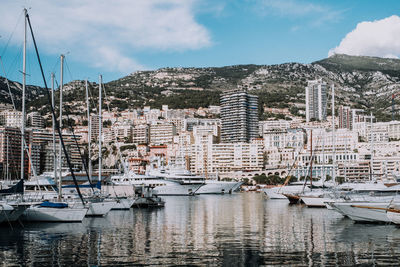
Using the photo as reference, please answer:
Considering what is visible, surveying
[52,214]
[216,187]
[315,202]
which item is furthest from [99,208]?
[216,187]

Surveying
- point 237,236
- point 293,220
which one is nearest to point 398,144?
point 293,220

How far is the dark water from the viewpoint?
1903 centimetres

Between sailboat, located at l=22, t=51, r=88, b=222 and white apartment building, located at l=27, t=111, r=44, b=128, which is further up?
white apartment building, located at l=27, t=111, r=44, b=128

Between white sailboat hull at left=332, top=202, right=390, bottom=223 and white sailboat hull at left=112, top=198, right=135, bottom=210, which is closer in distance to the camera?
white sailboat hull at left=332, top=202, right=390, bottom=223

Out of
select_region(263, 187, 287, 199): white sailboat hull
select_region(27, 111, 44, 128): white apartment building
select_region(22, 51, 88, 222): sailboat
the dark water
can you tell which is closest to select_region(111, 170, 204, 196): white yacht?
select_region(263, 187, 287, 199): white sailboat hull

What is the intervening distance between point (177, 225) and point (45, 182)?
18.6m

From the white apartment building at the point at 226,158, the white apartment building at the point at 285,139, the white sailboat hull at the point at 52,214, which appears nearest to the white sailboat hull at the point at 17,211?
the white sailboat hull at the point at 52,214

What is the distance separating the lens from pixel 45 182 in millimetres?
45969

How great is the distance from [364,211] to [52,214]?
2027cm

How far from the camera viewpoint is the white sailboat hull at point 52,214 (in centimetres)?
3188

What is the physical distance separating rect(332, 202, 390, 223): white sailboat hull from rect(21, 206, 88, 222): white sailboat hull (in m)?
17.5

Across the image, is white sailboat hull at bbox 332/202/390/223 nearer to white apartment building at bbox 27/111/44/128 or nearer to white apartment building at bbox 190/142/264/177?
white apartment building at bbox 190/142/264/177

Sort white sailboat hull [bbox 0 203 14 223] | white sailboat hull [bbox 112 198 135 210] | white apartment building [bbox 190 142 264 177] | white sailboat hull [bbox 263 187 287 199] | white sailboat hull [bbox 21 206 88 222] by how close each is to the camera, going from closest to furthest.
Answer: white sailboat hull [bbox 0 203 14 223]
white sailboat hull [bbox 21 206 88 222]
white sailboat hull [bbox 112 198 135 210]
white sailboat hull [bbox 263 187 287 199]
white apartment building [bbox 190 142 264 177]

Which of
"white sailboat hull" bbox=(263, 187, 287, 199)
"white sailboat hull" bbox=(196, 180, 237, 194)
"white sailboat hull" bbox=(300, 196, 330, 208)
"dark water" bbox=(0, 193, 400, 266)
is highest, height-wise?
"dark water" bbox=(0, 193, 400, 266)
